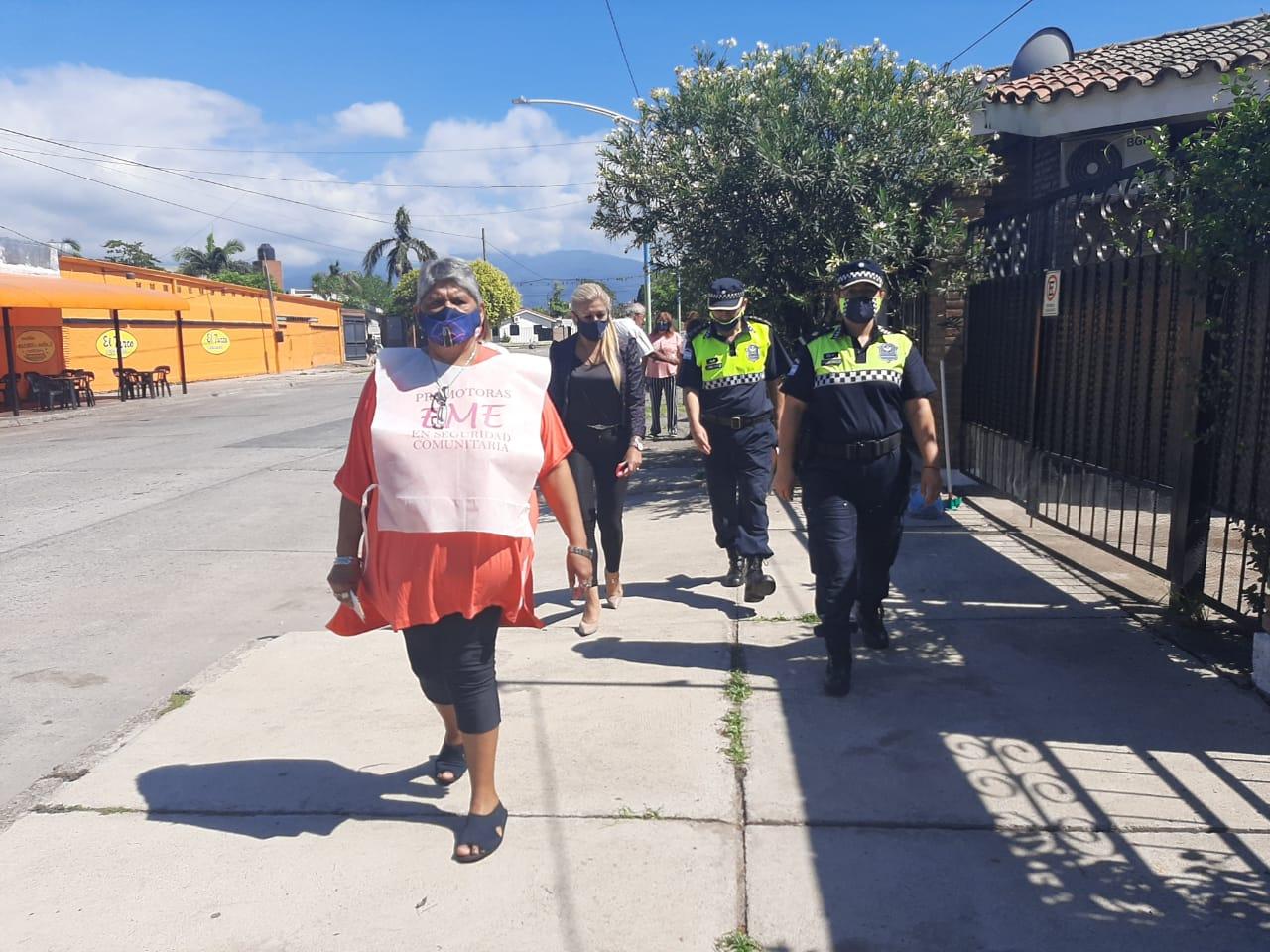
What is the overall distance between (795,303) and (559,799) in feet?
20.6

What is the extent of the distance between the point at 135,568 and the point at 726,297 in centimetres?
484

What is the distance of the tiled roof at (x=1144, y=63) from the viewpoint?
391 inches

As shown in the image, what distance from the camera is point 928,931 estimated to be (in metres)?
2.69

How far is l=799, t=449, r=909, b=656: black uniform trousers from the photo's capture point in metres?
4.25

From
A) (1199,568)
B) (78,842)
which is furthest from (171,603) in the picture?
(1199,568)

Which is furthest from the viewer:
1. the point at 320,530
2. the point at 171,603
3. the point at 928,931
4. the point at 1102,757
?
the point at 320,530

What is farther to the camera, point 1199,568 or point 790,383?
point 1199,568


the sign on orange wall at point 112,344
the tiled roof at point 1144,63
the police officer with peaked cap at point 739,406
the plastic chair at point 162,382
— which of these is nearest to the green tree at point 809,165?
the tiled roof at point 1144,63

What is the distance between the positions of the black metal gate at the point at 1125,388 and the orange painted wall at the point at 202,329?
83.1 feet

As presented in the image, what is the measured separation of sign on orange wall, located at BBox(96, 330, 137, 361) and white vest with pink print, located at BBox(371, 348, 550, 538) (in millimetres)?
27654

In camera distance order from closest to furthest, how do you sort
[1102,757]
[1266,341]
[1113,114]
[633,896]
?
[633,896] < [1102,757] < [1266,341] < [1113,114]

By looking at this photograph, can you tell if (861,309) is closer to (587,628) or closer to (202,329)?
(587,628)

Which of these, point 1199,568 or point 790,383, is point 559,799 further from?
point 1199,568

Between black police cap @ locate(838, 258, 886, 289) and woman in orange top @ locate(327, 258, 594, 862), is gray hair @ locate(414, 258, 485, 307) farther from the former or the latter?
black police cap @ locate(838, 258, 886, 289)
